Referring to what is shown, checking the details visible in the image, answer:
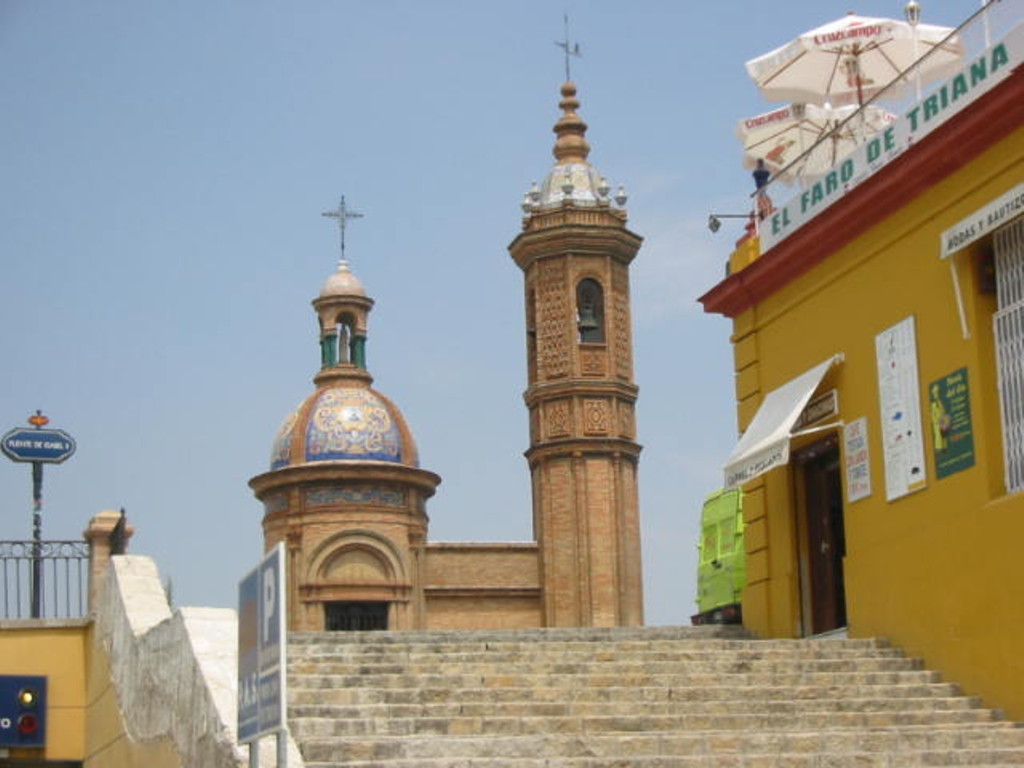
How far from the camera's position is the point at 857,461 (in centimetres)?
1652

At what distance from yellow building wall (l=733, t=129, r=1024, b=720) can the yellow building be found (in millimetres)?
18

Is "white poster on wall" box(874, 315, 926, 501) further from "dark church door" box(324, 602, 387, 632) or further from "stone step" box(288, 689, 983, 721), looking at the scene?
"dark church door" box(324, 602, 387, 632)

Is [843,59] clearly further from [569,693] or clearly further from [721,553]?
[569,693]

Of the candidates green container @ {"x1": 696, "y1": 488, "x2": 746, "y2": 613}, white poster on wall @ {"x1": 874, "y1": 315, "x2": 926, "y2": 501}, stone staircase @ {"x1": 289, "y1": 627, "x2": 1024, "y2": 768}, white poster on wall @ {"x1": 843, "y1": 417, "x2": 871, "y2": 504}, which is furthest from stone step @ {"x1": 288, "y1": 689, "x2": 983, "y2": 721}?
green container @ {"x1": 696, "y1": 488, "x2": 746, "y2": 613}

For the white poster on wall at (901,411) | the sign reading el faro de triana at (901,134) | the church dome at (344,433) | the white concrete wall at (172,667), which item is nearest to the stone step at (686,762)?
the white concrete wall at (172,667)

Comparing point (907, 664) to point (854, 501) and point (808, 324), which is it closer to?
point (854, 501)

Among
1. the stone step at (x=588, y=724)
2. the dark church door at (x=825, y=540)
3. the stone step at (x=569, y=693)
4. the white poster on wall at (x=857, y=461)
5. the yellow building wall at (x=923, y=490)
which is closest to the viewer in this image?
the stone step at (x=588, y=724)

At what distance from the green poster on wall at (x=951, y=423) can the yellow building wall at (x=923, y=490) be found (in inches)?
3.6

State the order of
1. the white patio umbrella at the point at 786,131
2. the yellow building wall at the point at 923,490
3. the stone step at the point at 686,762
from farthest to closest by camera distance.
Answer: the white patio umbrella at the point at 786,131, the yellow building wall at the point at 923,490, the stone step at the point at 686,762

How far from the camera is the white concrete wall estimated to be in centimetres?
1133

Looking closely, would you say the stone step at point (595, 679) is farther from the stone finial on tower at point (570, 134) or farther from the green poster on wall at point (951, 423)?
the stone finial on tower at point (570, 134)

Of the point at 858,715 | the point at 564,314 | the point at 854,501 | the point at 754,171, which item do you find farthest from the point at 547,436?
the point at 858,715

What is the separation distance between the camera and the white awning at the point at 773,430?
16891 millimetres

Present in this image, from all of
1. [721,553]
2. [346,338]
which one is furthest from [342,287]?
[721,553]
